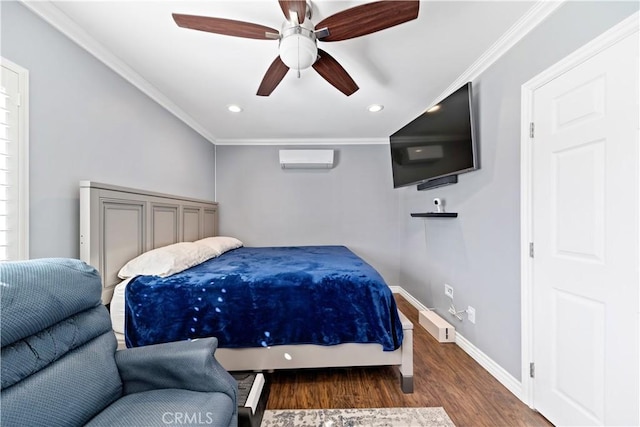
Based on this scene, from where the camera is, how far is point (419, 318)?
9.96 feet

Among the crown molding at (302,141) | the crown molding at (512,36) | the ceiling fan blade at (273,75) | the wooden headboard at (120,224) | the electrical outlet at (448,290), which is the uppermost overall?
the crown molding at (512,36)

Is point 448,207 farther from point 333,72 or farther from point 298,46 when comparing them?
point 298,46

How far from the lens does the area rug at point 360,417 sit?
5.22 ft

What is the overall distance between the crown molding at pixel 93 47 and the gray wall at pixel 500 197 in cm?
296

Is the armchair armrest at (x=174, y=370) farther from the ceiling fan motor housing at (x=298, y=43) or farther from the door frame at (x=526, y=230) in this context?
the door frame at (x=526, y=230)

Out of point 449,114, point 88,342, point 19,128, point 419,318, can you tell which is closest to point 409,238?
point 419,318

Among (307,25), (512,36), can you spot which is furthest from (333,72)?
(512,36)

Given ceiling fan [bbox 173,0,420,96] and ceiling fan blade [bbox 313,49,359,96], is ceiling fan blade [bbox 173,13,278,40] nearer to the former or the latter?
ceiling fan [bbox 173,0,420,96]

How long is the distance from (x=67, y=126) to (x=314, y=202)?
300 centimetres

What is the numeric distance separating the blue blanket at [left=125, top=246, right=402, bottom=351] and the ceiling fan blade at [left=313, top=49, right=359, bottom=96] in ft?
4.91

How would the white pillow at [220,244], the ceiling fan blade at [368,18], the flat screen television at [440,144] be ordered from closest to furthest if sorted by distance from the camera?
the ceiling fan blade at [368,18]
the flat screen television at [440,144]
the white pillow at [220,244]

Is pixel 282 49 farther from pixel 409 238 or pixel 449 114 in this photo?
pixel 409 238

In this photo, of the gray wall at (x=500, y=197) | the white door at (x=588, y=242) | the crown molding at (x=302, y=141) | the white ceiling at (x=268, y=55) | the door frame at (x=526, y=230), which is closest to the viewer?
the white door at (x=588, y=242)

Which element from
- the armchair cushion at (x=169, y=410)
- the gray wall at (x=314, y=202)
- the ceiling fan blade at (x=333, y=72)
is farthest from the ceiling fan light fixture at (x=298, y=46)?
the gray wall at (x=314, y=202)
